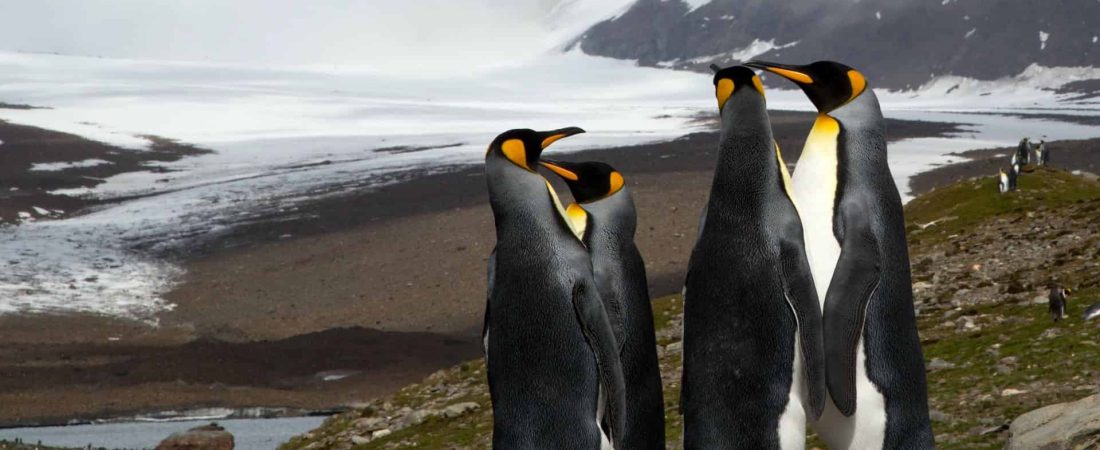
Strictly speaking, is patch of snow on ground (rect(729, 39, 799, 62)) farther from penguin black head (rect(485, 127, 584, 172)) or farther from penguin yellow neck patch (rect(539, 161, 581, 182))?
penguin black head (rect(485, 127, 584, 172))

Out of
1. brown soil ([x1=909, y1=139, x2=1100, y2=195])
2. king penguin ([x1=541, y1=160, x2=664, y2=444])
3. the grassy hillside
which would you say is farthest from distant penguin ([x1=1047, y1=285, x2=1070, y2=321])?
brown soil ([x1=909, y1=139, x2=1100, y2=195])

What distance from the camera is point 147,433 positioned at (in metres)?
22.0

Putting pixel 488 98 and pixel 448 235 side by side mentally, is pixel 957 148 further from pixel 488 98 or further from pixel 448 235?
pixel 488 98

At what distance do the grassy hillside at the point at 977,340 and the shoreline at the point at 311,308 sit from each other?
10.3 meters

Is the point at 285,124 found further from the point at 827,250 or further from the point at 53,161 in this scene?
the point at 827,250

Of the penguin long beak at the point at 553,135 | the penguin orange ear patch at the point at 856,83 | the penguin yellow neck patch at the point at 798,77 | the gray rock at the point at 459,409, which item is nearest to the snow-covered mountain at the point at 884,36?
the gray rock at the point at 459,409

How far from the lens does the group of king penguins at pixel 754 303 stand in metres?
5.70

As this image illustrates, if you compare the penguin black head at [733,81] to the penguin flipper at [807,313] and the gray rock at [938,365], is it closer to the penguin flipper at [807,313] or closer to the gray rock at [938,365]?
the penguin flipper at [807,313]

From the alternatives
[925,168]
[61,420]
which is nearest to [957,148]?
[925,168]

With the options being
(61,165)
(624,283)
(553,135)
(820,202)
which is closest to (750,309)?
(820,202)

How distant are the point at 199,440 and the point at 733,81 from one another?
10922mm

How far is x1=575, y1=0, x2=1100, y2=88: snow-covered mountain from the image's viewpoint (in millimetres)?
154750

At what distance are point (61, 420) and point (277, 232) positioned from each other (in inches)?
805

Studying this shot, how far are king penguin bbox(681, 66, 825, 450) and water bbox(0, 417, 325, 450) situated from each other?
596 inches
